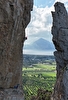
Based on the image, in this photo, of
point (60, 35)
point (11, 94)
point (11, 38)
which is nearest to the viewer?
point (11, 38)

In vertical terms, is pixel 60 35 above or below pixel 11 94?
above

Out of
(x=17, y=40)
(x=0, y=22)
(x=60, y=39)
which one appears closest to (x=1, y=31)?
(x=0, y=22)

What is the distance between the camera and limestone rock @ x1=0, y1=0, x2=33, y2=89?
2780 cm

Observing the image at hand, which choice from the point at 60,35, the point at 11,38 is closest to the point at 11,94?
the point at 11,38

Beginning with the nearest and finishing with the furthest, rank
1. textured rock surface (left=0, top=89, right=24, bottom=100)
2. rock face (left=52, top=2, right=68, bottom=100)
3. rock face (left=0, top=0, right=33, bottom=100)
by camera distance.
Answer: rock face (left=0, top=0, right=33, bottom=100), textured rock surface (left=0, top=89, right=24, bottom=100), rock face (left=52, top=2, right=68, bottom=100)

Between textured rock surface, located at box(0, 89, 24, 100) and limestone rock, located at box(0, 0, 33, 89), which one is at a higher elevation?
limestone rock, located at box(0, 0, 33, 89)

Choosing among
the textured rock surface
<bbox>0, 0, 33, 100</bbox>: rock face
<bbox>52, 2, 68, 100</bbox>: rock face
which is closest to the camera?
<bbox>0, 0, 33, 100</bbox>: rock face

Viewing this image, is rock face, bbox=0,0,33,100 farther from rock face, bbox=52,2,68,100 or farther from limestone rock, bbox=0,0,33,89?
rock face, bbox=52,2,68,100

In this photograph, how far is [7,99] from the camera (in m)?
29.1

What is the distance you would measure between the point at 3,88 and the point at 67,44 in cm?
1765

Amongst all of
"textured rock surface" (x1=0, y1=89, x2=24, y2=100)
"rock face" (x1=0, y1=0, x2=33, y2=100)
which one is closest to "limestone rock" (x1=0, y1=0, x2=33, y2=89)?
"rock face" (x1=0, y1=0, x2=33, y2=100)

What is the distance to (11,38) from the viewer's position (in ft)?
94.7

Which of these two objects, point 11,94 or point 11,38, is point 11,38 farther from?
point 11,94

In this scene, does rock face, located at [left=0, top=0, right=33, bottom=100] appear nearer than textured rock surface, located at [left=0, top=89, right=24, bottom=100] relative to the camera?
Yes
